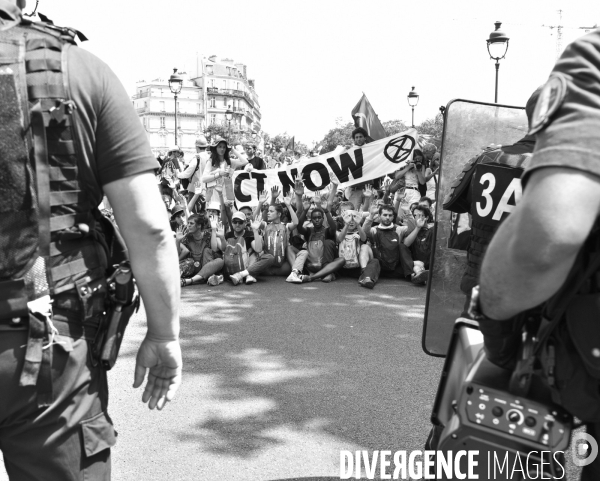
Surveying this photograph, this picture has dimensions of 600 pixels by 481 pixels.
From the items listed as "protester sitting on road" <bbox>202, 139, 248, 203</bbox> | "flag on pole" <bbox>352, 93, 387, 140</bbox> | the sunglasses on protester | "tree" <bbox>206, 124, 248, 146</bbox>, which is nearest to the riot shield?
the sunglasses on protester

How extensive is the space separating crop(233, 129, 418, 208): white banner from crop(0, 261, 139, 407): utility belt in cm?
901

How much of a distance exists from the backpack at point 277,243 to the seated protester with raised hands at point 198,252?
2.43 ft

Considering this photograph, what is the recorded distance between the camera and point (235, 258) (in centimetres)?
894

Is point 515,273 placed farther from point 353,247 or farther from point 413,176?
point 413,176

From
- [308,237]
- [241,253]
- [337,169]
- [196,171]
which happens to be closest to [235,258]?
[241,253]

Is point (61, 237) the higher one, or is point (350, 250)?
point (61, 237)

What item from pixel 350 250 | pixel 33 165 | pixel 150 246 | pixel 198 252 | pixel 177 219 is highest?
pixel 33 165

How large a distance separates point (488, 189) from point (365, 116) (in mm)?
11435

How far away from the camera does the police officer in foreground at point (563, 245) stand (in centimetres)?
118

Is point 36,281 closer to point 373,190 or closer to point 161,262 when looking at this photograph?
point 161,262

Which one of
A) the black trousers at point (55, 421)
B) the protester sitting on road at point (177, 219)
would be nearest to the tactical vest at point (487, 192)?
the black trousers at point (55, 421)

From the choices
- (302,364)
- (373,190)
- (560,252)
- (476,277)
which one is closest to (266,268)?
(373,190)

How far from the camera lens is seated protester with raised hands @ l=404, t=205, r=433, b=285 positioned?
857 centimetres

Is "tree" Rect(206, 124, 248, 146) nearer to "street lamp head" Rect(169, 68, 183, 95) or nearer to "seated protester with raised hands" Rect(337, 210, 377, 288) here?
"street lamp head" Rect(169, 68, 183, 95)
